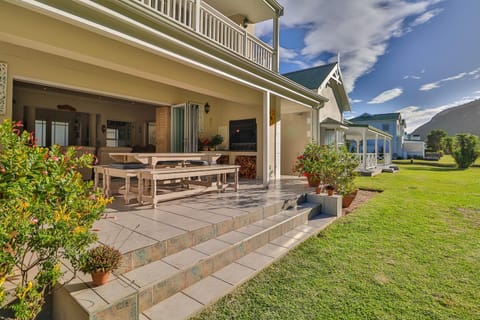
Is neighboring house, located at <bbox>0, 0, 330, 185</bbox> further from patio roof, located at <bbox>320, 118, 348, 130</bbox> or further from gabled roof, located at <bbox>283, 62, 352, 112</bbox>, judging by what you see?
patio roof, located at <bbox>320, 118, 348, 130</bbox>

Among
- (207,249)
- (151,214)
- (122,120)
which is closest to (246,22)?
(122,120)

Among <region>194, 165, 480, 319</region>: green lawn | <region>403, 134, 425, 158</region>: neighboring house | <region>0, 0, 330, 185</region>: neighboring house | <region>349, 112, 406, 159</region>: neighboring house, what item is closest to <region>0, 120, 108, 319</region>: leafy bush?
<region>194, 165, 480, 319</region>: green lawn

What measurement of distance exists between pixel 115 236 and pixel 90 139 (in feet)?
29.6

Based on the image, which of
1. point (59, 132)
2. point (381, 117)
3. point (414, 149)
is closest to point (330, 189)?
point (59, 132)

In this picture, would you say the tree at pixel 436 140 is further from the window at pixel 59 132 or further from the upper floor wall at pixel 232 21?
the window at pixel 59 132

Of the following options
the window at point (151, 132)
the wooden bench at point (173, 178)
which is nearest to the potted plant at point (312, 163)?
the wooden bench at point (173, 178)

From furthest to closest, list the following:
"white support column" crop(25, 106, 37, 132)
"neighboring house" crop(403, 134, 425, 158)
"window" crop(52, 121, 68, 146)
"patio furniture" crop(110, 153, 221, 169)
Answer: "neighboring house" crop(403, 134, 425, 158), "window" crop(52, 121, 68, 146), "white support column" crop(25, 106, 37, 132), "patio furniture" crop(110, 153, 221, 169)

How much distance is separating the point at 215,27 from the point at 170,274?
5.57 meters

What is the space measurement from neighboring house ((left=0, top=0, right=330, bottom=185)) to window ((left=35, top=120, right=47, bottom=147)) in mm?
47

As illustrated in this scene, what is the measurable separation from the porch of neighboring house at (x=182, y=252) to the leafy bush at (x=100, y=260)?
16 cm

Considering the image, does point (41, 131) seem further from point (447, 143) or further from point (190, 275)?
point (447, 143)

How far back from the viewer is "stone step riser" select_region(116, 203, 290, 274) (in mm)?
2416

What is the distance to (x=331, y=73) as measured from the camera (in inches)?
521

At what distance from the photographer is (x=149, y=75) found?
5.21m
